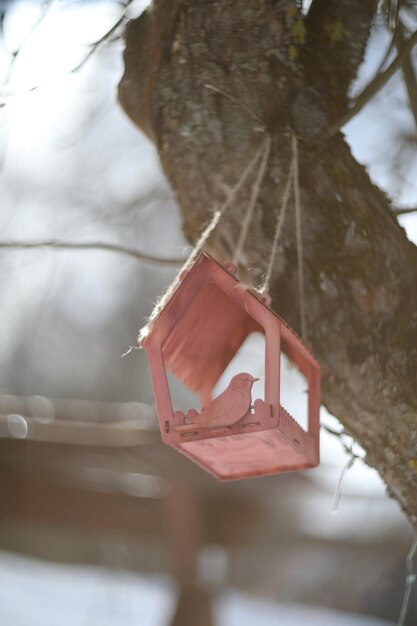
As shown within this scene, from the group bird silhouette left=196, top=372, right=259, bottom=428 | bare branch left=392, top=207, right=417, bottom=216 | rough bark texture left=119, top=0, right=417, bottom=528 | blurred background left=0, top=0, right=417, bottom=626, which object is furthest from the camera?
blurred background left=0, top=0, right=417, bottom=626

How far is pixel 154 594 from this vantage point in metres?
4.10

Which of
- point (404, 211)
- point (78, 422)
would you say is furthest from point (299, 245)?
point (78, 422)

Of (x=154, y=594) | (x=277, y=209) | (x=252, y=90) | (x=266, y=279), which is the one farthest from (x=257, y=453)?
(x=154, y=594)

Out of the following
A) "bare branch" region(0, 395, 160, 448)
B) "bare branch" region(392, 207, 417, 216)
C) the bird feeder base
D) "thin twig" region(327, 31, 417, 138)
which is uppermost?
"bare branch" region(0, 395, 160, 448)

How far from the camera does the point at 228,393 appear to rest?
1104mm

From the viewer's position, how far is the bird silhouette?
110 cm

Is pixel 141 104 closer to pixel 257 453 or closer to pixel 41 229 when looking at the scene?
pixel 257 453

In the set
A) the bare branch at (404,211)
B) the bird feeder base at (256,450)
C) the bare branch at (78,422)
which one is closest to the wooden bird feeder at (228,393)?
the bird feeder base at (256,450)

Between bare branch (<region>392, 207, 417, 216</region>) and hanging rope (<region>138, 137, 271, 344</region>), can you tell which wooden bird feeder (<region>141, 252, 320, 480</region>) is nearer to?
hanging rope (<region>138, 137, 271, 344</region>)

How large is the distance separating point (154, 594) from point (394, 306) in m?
3.21

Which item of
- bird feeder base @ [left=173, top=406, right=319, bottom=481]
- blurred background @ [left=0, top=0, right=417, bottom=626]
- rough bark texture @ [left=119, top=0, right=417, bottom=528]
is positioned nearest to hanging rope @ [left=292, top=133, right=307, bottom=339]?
rough bark texture @ [left=119, top=0, right=417, bottom=528]

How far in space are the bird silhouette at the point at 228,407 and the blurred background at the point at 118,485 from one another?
5.20ft

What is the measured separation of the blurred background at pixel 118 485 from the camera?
3.19 m

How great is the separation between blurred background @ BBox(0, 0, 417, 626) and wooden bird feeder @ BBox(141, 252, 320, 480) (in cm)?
142
